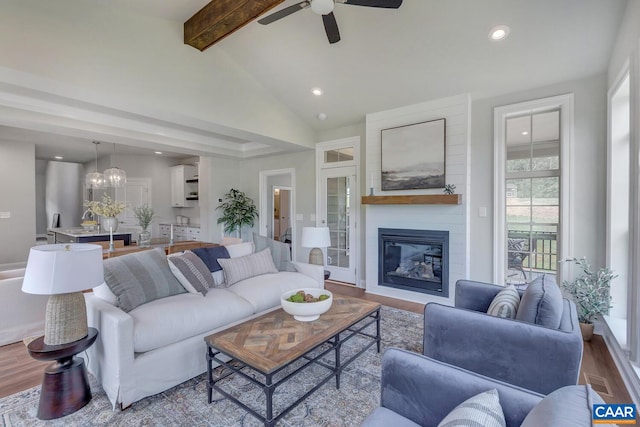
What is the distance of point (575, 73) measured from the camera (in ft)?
10.4

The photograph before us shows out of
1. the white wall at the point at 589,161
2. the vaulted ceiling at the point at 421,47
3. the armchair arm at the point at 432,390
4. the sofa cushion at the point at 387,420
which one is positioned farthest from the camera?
the white wall at the point at 589,161

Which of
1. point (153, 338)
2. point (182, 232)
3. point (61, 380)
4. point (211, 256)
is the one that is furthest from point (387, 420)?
point (182, 232)

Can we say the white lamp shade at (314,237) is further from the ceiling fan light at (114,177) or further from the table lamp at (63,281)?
the ceiling fan light at (114,177)

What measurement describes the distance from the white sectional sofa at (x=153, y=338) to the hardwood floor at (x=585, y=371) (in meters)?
0.60

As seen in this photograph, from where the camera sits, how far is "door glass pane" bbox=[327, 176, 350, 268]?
514 centimetres

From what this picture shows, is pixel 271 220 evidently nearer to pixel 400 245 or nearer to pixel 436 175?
pixel 400 245

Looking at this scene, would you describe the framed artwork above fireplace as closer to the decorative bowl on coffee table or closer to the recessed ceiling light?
the recessed ceiling light

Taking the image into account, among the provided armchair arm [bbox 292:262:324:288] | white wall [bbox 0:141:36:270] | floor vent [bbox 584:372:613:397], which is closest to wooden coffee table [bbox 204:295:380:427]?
armchair arm [bbox 292:262:324:288]

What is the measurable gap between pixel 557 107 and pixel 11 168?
9144 mm

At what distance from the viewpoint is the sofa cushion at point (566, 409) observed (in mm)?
743

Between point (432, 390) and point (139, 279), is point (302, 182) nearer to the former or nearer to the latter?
point (139, 279)

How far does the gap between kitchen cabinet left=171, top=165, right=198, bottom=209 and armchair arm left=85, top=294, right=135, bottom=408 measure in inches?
227

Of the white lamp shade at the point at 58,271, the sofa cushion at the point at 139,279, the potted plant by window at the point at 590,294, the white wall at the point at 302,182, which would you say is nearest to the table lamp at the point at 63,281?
the white lamp shade at the point at 58,271

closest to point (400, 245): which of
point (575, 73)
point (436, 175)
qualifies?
point (436, 175)
